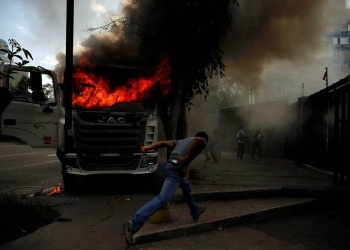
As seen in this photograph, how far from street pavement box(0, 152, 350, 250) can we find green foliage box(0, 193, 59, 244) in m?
0.18

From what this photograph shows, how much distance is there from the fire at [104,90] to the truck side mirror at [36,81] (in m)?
0.94

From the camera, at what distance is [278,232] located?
4.25 m

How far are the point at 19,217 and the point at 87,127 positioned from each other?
7.13 feet

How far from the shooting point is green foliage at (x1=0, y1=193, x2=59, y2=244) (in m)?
3.95

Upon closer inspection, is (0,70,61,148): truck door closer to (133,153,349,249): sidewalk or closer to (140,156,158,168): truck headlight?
(140,156,158,168): truck headlight

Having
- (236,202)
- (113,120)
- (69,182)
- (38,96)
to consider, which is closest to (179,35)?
(113,120)

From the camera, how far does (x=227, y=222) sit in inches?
171

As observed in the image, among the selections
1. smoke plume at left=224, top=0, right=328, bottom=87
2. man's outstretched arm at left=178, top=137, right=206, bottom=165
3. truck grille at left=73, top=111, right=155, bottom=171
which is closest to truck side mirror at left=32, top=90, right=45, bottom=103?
truck grille at left=73, top=111, right=155, bottom=171

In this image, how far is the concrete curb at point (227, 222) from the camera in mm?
3729

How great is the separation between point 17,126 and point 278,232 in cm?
504

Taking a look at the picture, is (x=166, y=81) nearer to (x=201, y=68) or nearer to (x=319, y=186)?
(x=201, y=68)

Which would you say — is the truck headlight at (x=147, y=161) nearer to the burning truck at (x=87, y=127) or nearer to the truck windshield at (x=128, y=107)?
the burning truck at (x=87, y=127)

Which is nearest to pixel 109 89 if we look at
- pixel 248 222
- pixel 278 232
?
pixel 248 222

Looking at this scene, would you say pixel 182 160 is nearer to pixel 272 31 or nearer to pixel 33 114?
pixel 33 114
